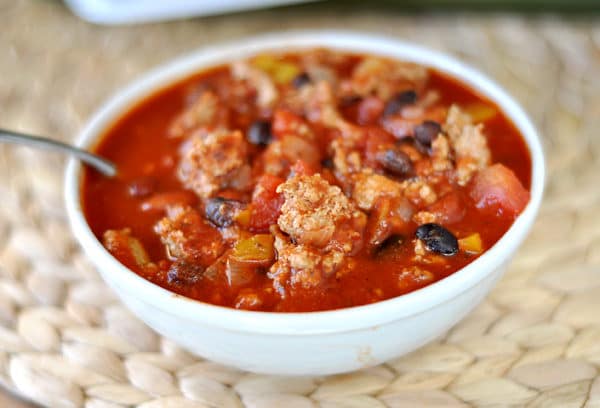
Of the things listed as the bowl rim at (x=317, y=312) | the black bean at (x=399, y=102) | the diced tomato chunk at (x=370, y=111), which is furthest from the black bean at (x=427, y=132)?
the bowl rim at (x=317, y=312)

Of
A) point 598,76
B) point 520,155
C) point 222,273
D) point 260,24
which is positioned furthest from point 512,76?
point 222,273

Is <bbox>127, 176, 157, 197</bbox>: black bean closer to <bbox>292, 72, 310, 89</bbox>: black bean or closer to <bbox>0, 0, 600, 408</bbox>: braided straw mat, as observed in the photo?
<bbox>0, 0, 600, 408</bbox>: braided straw mat

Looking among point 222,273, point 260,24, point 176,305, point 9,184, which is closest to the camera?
point 176,305

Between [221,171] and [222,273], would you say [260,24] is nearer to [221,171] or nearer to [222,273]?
[221,171]

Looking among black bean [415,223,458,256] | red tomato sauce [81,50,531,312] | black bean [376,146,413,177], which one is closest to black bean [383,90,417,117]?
red tomato sauce [81,50,531,312]

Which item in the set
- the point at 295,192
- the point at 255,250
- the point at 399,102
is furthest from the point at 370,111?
the point at 255,250

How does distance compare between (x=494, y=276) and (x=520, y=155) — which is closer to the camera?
(x=494, y=276)

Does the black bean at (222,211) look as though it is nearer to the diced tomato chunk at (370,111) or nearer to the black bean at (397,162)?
the black bean at (397,162)
